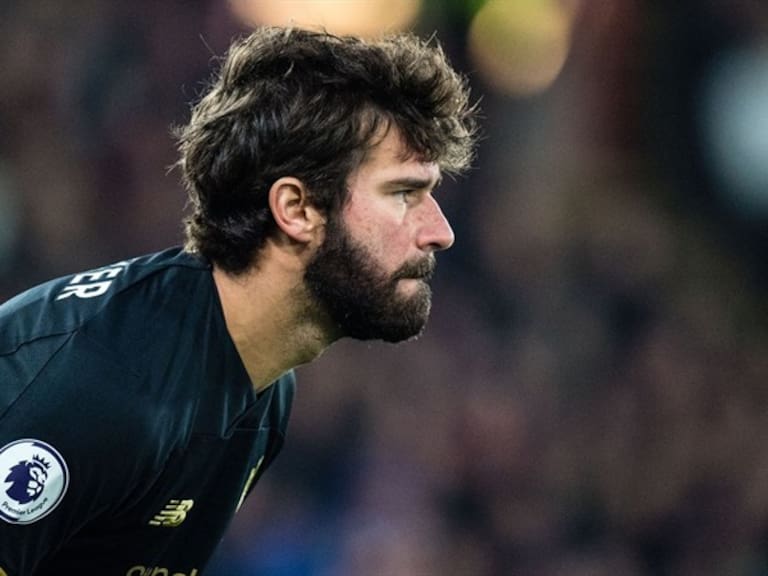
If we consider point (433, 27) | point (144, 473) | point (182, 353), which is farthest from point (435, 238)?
point (433, 27)

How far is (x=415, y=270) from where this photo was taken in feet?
10.3

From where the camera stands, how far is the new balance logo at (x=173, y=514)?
2.93m

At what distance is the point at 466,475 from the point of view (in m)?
6.10

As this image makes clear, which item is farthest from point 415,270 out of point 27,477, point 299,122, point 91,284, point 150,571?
point 27,477

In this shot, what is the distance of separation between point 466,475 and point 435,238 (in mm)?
3169

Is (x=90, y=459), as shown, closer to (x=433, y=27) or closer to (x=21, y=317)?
(x=21, y=317)

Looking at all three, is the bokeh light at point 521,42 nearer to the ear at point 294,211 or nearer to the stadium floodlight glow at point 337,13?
the stadium floodlight glow at point 337,13

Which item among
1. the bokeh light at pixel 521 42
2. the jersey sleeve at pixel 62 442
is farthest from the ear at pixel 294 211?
the bokeh light at pixel 521 42

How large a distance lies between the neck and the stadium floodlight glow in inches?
139

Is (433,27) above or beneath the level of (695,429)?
above

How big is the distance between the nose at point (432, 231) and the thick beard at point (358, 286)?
0.15 feet

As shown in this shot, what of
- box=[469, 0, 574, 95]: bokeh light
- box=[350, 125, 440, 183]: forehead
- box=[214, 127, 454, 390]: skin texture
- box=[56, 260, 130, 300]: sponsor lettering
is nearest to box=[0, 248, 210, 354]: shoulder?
box=[56, 260, 130, 300]: sponsor lettering

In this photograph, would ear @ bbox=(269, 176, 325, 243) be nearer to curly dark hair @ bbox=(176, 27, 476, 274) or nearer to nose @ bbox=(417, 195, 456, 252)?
curly dark hair @ bbox=(176, 27, 476, 274)

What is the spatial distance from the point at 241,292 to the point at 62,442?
660mm
